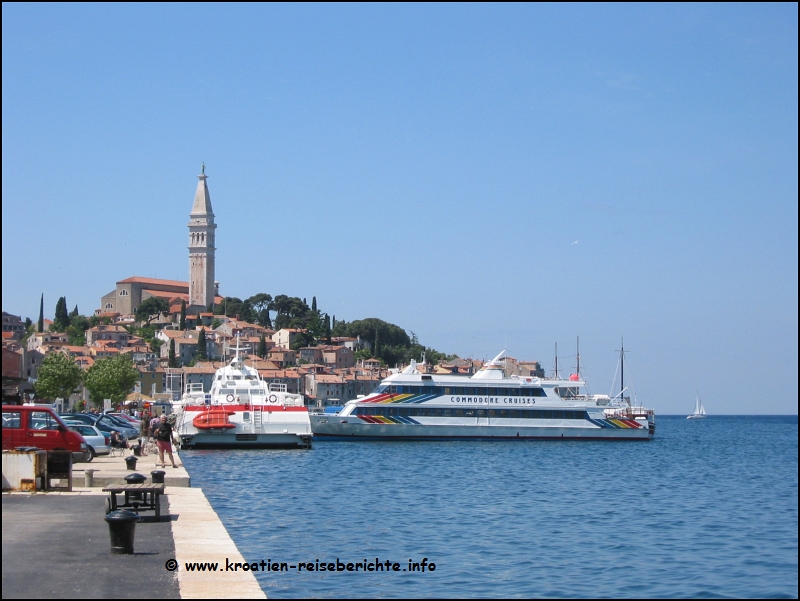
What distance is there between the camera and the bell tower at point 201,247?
586 feet

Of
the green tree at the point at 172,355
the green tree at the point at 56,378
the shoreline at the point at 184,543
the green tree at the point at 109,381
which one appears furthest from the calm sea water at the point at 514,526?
the green tree at the point at 172,355

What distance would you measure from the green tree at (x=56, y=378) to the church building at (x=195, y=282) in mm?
108579

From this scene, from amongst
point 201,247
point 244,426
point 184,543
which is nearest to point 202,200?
point 201,247

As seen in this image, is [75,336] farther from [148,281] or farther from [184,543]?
[184,543]

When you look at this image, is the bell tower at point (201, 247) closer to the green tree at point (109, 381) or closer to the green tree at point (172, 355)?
the green tree at point (172, 355)

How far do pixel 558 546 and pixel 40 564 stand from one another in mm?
9534

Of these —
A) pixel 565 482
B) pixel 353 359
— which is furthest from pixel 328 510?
pixel 353 359

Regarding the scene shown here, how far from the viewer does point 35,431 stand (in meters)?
20.1

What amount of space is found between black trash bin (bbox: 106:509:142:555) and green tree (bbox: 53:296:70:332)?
147 metres

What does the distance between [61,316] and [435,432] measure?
109 m

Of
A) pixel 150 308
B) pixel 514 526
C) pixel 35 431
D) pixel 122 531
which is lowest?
pixel 514 526

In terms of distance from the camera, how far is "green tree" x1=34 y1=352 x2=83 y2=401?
64750mm

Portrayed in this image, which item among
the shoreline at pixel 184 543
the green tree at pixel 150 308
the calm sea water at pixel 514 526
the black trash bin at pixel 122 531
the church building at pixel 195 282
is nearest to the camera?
the shoreline at pixel 184 543

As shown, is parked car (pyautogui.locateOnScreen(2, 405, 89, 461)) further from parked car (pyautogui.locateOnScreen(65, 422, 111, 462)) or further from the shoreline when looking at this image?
parked car (pyautogui.locateOnScreen(65, 422, 111, 462))
